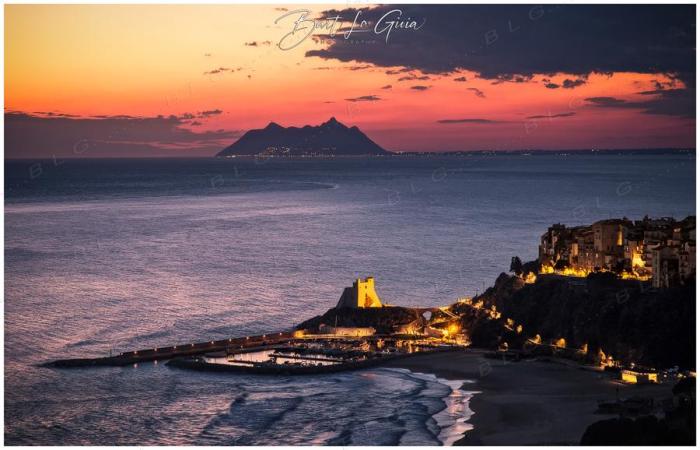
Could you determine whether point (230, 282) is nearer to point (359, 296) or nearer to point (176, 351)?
point (359, 296)

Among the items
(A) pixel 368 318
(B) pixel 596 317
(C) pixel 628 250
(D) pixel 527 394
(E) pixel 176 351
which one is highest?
(C) pixel 628 250

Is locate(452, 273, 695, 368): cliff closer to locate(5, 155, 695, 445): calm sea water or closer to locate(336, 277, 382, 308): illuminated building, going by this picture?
locate(336, 277, 382, 308): illuminated building

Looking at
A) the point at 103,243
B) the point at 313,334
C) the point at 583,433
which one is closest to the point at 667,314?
the point at 583,433

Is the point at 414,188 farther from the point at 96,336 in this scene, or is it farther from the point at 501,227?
the point at 96,336

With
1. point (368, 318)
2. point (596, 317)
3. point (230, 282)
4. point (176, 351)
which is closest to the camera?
point (596, 317)

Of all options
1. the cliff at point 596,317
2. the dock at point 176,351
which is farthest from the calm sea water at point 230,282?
the cliff at point 596,317

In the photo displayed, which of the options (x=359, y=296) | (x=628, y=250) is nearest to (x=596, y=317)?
(x=628, y=250)
